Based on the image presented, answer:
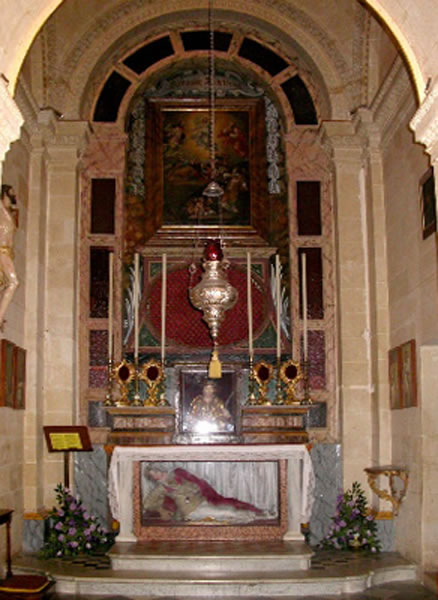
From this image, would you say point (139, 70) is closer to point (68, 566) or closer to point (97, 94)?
point (97, 94)

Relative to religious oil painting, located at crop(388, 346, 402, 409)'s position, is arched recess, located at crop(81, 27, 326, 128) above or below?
above

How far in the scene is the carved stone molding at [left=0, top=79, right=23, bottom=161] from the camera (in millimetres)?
5352

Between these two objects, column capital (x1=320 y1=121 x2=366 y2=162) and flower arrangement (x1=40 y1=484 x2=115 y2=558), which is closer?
flower arrangement (x1=40 y1=484 x2=115 y2=558)

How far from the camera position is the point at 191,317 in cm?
975

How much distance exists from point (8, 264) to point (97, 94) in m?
4.66

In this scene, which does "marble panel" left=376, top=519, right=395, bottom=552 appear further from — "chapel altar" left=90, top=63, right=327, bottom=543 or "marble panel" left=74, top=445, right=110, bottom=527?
"marble panel" left=74, top=445, right=110, bottom=527

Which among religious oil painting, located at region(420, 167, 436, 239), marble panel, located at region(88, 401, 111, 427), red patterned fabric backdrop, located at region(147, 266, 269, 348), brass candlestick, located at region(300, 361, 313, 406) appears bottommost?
marble panel, located at region(88, 401, 111, 427)

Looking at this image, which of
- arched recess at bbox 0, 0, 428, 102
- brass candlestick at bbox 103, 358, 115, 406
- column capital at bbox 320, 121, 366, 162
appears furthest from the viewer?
column capital at bbox 320, 121, 366, 162

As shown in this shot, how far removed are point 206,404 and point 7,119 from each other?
15.1ft

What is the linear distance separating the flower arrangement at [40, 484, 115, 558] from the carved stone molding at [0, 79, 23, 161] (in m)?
4.34

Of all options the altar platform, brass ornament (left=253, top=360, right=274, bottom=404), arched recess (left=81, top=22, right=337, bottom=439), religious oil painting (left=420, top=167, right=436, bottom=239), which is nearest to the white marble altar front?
the altar platform

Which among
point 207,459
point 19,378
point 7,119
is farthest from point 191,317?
point 7,119

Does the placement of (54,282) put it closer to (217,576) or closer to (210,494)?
(210,494)

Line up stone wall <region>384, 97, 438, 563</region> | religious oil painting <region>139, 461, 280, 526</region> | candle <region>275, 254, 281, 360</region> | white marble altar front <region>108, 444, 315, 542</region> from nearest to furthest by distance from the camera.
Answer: stone wall <region>384, 97, 438, 563</region>, white marble altar front <region>108, 444, 315, 542</region>, religious oil painting <region>139, 461, 280, 526</region>, candle <region>275, 254, 281, 360</region>
